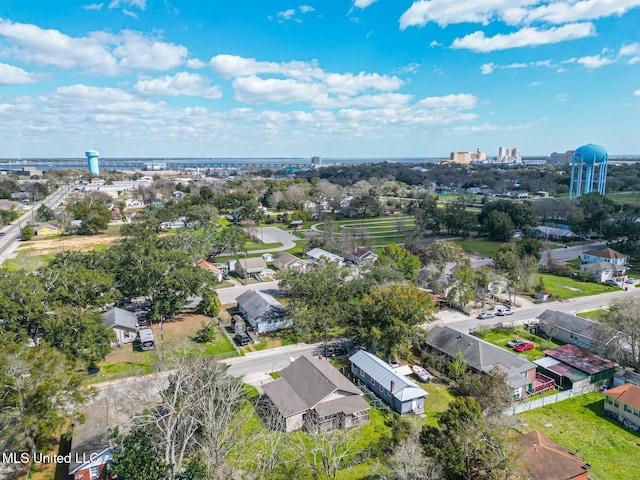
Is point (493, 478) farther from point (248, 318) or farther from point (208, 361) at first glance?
point (248, 318)

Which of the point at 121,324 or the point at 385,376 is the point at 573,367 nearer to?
the point at 385,376

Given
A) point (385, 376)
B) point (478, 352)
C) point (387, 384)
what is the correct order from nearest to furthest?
point (387, 384) < point (385, 376) < point (478, 352)

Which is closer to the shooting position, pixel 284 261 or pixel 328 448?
pixel 328 448

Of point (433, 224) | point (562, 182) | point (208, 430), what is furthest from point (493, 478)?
point (562, 182)

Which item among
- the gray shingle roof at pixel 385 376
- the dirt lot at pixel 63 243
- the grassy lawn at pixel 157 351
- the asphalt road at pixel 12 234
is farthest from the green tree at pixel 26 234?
the gray shingle roof at pixel 385 376

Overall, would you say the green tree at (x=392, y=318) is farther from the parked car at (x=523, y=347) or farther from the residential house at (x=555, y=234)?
the residential house at (x=555, y=234)

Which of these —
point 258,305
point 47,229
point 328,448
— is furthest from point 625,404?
point 47,229
